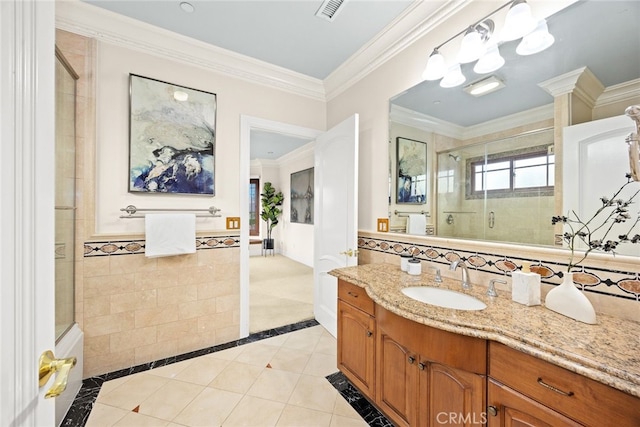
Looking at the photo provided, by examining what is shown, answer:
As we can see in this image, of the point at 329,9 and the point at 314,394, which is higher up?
the point at 329,9

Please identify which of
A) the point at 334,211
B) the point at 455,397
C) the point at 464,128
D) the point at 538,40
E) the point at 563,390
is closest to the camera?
the point at 563,390

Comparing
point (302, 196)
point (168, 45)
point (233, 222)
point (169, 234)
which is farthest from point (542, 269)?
point (302, 196)

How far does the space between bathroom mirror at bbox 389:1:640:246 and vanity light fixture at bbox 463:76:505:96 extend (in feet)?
0.07

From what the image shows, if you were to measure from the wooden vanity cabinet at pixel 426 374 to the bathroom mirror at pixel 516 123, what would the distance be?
74 cm

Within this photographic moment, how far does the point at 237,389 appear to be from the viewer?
1813 millimetres

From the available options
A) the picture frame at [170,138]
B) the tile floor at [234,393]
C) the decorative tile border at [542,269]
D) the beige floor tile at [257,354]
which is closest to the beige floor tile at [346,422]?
the tile floor at [234,393]

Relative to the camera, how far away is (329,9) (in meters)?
1.84

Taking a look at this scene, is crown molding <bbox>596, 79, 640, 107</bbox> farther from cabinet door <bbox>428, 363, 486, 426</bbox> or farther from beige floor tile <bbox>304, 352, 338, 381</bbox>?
beige floor tile <bbox>304, 352, 338, 381</bbox>

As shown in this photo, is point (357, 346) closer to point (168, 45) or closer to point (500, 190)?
point (500, 190)

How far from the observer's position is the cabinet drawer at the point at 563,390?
72 centimetres
